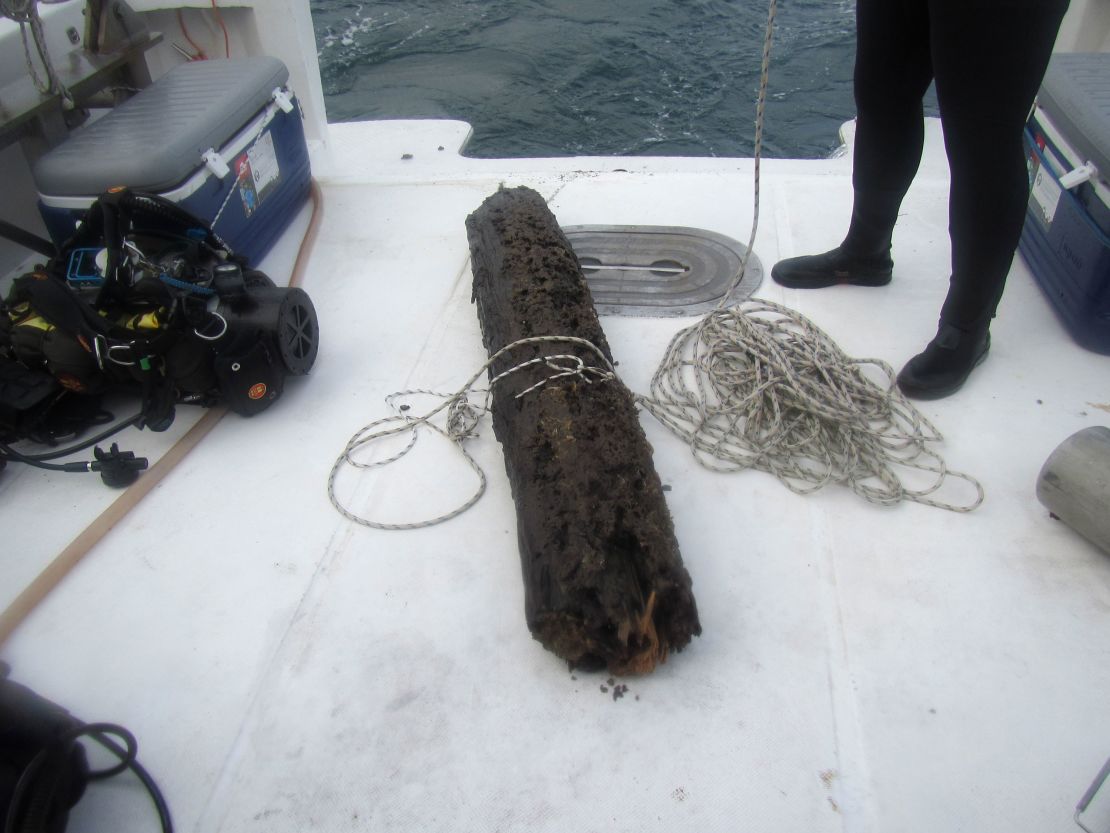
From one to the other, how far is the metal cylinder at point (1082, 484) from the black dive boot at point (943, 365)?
0.40m

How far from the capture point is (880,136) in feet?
7.15

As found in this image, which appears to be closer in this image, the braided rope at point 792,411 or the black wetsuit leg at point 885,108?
the braided rope at point 792,411

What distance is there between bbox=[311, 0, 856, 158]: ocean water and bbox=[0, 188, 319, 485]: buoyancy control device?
3.10 meters

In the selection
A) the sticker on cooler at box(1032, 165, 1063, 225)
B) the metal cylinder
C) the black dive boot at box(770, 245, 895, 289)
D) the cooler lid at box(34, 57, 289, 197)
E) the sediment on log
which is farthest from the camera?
the black dive boot at box(770, 245, 895, 289)

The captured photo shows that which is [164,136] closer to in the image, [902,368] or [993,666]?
[902,368]

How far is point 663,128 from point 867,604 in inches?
168

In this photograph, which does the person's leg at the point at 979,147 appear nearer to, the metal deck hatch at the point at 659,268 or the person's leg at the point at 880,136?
the person's leg at the point at 880,136

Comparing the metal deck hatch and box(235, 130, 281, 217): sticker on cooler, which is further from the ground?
box(235, 130, 281, 217): sticker on cooler

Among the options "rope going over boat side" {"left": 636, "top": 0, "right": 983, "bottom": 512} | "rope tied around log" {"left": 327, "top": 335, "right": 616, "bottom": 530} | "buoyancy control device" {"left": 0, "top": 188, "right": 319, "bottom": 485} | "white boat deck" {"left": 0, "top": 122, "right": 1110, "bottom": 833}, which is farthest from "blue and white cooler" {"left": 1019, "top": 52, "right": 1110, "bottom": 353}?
"buoyancy control device" {"left": 0, "top": 188, "right": 319, "bottom": 485}

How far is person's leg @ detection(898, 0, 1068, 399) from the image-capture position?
1.61m

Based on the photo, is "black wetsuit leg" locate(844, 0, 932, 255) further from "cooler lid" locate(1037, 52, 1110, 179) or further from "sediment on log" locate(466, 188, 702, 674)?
"sediment on log" locate(466, 188, 702, 674)

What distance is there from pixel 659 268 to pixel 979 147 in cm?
103

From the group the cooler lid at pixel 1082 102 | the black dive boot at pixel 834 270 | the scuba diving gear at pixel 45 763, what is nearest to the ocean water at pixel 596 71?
the cooler lid at pixel 1082 102

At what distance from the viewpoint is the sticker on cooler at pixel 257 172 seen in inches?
98.3
